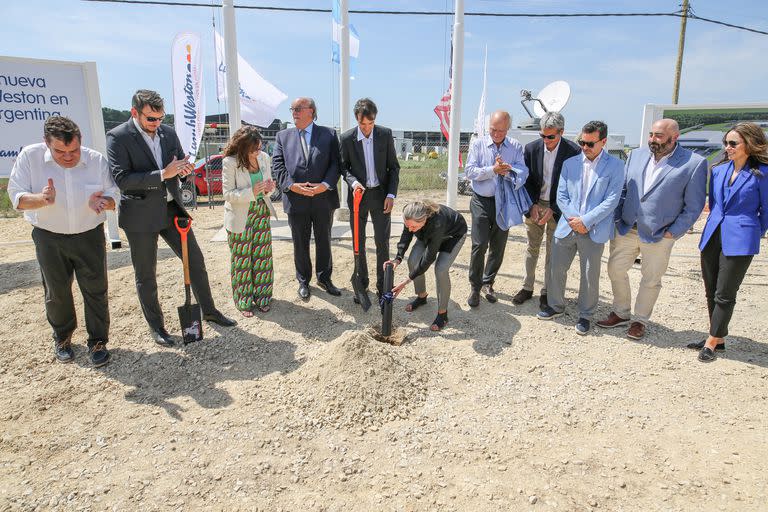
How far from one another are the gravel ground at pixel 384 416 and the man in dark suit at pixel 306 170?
911 mm

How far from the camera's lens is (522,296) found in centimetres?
513

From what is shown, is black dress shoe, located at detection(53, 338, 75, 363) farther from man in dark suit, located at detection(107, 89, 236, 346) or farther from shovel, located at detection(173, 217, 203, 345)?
shovel, located at detection(173, 217, 203, 345)

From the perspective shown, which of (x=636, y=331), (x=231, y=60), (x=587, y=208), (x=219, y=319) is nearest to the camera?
(x=587, y=208)

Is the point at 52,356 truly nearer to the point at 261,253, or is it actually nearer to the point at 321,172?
the point at 261,253

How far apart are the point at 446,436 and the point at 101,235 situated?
2959 mm

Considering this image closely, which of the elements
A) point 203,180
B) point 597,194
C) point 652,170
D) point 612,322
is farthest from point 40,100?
point 203,180

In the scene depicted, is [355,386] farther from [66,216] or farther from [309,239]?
[66,216]

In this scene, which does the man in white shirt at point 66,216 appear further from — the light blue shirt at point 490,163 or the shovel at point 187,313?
the light blue shirt at point 490,163

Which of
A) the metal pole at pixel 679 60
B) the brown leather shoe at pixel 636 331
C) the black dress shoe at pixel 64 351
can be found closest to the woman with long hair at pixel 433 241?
the brown leather shoe at pixel 636 331

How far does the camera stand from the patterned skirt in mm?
4551

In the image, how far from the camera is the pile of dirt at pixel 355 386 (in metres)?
3.16

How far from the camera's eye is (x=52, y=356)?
12.9ft

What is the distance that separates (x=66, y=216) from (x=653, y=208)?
4.57 metres

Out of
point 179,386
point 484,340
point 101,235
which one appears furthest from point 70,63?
point 484,340
